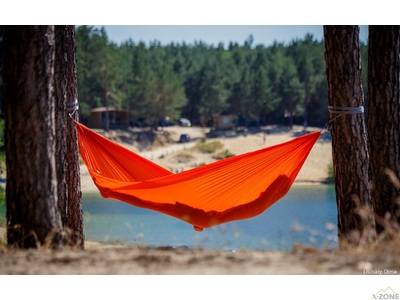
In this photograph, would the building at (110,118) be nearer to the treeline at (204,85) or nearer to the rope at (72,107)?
the treeline at (204,85)

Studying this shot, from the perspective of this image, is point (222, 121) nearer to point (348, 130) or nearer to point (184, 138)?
point (184, 138)

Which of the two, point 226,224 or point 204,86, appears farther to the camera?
point 204,86

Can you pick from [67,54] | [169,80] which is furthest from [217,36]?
[67,54]

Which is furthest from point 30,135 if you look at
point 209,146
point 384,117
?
point 209,146

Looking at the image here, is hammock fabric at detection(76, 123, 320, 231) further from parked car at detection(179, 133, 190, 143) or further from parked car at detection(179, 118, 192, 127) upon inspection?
parked car at detection(179, 118, 192, 127)

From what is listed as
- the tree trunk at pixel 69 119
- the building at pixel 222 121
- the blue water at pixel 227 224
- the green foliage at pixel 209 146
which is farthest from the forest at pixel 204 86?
the tree trunk at pixel 69 119

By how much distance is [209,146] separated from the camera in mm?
20938

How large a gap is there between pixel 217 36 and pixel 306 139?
30.0 meters

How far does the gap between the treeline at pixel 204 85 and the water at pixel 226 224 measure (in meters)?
8.04

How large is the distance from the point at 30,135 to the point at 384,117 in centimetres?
184

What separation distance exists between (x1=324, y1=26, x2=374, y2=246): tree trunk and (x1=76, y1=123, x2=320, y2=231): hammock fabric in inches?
11.7

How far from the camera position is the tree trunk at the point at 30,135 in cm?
235

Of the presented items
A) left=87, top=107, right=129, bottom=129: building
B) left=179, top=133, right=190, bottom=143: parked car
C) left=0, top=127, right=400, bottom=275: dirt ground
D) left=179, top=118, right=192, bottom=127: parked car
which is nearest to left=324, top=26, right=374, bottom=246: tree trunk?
left=0, top=127, right=400, bottom=275: dirt ground
